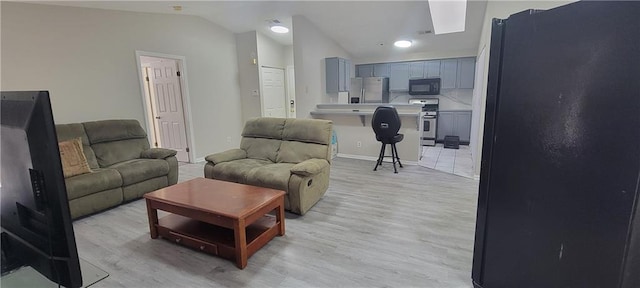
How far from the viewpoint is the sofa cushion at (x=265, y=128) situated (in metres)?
3.67

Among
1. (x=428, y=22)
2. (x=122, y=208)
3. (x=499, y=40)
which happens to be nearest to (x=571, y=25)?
(x=499, y=40)

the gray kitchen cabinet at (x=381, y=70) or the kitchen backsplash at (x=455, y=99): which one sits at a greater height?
the gray kitchen cabinet at (x=381, y=70)

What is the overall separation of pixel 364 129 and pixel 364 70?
9.58ft

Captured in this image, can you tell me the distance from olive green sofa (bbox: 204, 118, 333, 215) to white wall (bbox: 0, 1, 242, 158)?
187cm

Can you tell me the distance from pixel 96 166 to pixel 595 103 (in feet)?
14.1

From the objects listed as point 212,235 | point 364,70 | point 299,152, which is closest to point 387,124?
point 299,152

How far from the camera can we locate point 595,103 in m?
1.12

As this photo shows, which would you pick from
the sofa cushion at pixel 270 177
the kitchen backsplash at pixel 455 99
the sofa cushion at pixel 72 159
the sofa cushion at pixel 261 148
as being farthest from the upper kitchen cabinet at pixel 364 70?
the sofa cushion at pixel 72 159

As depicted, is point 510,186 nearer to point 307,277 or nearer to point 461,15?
point 307,277

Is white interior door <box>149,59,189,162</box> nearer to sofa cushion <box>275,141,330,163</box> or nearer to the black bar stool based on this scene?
sofa cushion <box>275,141,330,163</box>

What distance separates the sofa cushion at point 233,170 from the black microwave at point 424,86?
4914 millimetres

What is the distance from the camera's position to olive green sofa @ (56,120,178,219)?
9.51ft

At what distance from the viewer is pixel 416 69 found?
275 inches

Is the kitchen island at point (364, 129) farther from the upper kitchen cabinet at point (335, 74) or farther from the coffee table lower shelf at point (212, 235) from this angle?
the coffee table lower shelf at point (212, 235)
